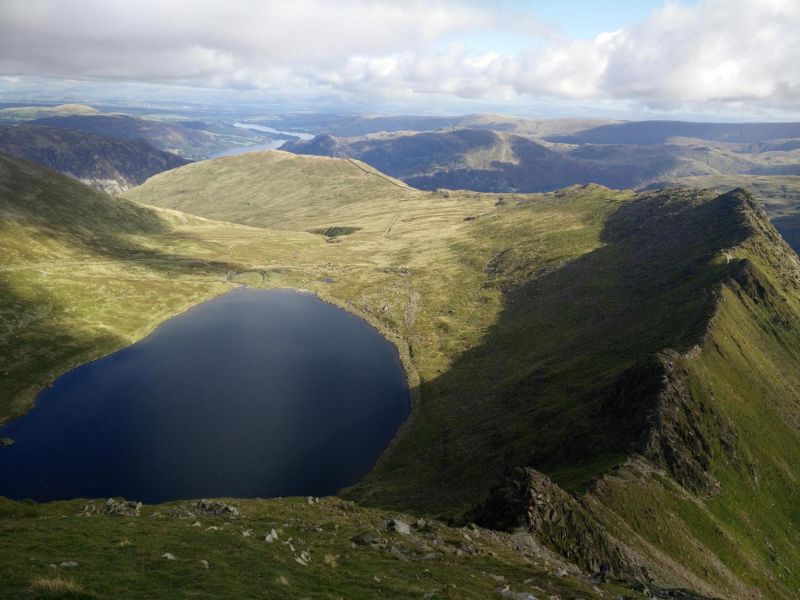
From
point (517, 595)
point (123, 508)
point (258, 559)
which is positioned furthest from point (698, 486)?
point (123, 508)

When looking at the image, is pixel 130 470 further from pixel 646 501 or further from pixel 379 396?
pixel 646 501

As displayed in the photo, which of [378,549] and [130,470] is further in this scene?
[130,470]

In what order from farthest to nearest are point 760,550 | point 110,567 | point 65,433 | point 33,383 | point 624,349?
1. point 33,383
2. point 624,349
3. point 65,433
4. point 760,550
5. point 110,567

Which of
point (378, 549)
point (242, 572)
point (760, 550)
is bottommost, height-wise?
point (760, 550)

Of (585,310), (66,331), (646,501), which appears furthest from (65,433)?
(585,310)

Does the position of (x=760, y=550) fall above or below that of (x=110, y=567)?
below

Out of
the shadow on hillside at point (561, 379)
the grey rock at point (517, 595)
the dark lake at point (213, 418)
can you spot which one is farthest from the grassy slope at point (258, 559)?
the dark lake at point (213, 418)

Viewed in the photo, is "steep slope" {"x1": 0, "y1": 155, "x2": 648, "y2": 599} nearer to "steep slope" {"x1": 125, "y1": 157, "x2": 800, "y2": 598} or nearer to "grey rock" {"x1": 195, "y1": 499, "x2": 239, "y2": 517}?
"grey rock" {"x1": 195, "y1": 499, "x2": 239, "y2": 517}
